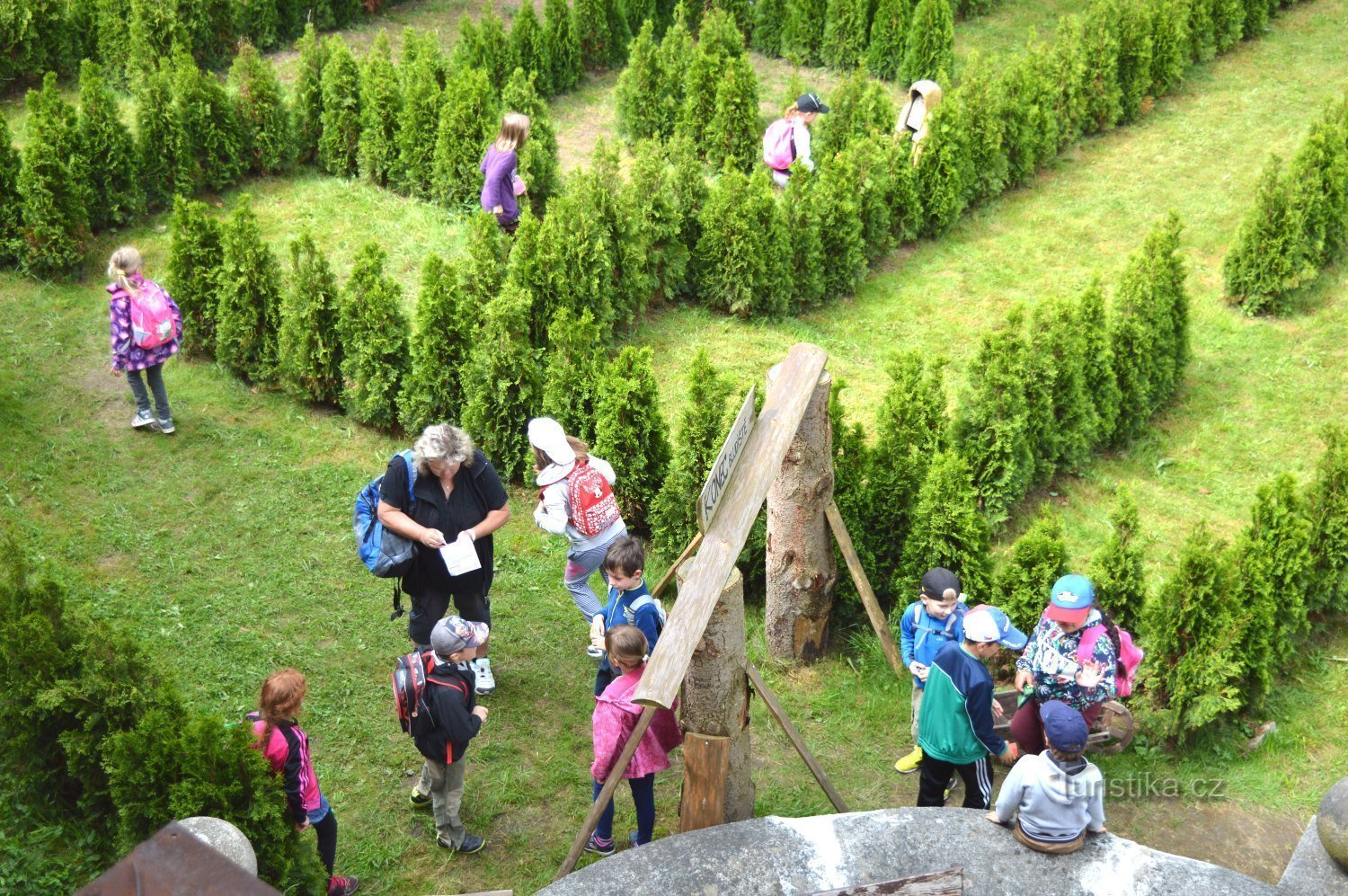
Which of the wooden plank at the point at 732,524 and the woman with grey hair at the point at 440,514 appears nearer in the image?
the wooden plank at the point at 732,524

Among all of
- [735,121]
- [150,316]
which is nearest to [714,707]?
[150,316]

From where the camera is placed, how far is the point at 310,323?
358 inches

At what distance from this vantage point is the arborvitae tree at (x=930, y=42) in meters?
14.8

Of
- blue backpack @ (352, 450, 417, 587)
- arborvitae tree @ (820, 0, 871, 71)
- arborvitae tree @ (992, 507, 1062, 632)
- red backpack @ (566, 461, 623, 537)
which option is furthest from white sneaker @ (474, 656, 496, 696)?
arborvitae tree @ (820, 0, 871, 71)

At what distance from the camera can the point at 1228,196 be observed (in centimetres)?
1284

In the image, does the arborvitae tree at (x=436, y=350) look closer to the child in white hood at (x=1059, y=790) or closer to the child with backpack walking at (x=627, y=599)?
the child with backpack walking at (x=627, y=599)

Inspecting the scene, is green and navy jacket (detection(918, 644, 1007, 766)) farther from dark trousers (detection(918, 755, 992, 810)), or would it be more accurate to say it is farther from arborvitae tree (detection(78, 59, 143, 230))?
arborvitae tree (detection(78, 59, 143, 230))

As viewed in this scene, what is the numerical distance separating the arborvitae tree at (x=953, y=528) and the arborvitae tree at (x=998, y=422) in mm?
1316

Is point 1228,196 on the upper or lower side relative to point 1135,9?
lower

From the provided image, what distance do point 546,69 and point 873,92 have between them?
13.9 feet

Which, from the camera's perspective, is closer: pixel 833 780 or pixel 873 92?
pixel 833 780

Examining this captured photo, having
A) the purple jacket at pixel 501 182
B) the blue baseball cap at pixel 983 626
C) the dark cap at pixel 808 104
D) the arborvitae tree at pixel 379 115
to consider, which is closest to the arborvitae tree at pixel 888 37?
the dark cap at pixel 808 104

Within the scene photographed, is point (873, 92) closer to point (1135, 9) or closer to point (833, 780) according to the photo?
point (1135, 9)

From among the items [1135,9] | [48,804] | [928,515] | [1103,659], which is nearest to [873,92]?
[1135,9]
